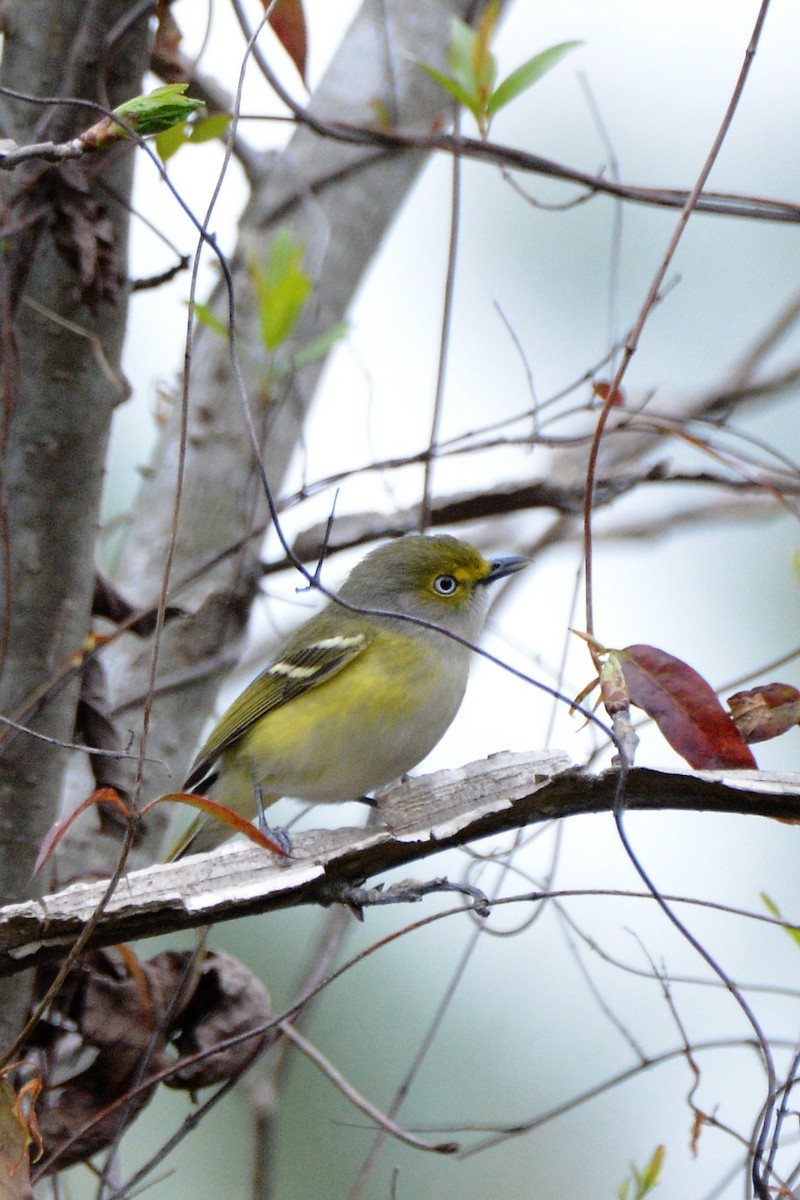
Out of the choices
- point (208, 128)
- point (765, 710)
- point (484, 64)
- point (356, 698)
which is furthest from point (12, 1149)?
point (484, 64)

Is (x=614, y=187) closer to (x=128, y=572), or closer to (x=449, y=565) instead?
(x=449, y=565)

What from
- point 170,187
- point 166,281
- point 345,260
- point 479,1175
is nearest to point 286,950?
point 479,1175

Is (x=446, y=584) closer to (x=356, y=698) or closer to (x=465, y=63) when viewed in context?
(x=356, y=698)

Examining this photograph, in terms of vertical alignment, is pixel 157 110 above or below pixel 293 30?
below

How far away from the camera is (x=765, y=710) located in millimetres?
1905

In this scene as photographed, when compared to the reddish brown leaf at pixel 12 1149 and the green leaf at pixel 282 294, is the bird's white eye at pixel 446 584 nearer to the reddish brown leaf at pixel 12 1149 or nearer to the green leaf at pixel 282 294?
the green leaf at pixel 282 294

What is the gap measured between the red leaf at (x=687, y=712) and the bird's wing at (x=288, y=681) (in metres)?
1.74

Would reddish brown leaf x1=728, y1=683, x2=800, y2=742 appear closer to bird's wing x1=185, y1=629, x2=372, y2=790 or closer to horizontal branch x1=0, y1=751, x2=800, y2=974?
horizontal branch x1=0, y1=751, x2=800, y2=974

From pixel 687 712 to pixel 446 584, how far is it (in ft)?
6.49

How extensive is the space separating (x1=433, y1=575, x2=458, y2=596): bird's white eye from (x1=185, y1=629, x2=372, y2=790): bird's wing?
0.35m

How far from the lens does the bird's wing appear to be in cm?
350

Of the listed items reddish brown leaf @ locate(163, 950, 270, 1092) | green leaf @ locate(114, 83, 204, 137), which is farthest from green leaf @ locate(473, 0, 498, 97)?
reddish brown leaf @ locate(163, 950, 270, 1092)

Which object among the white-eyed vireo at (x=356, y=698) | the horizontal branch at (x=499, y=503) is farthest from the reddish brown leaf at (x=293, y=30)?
the white-eyed vireo at (x=356, y=698)

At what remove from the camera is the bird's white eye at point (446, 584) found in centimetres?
377
